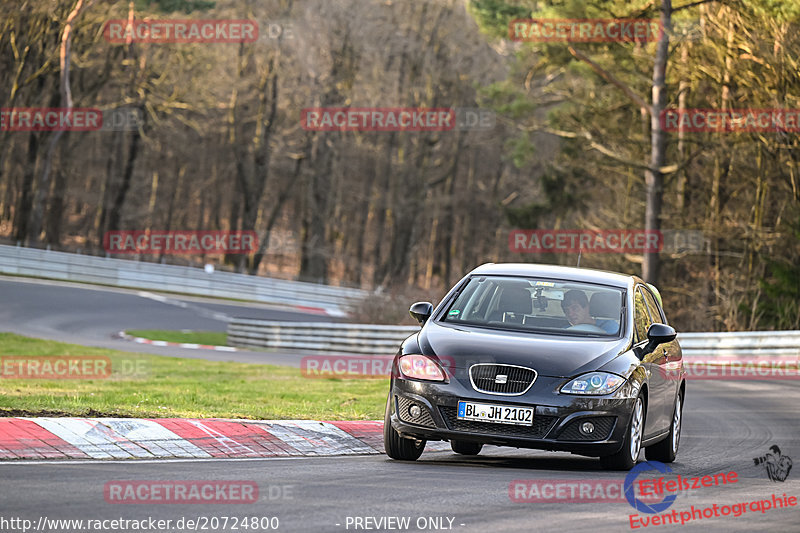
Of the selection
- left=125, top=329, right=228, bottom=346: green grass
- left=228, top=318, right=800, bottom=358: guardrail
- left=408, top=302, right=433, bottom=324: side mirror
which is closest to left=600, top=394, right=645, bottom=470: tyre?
left=408, top=302, right=433, bottom=324: side mirror

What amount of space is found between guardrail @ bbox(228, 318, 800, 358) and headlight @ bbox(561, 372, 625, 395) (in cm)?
2026

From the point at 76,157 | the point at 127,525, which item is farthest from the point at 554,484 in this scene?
the point at 76,157

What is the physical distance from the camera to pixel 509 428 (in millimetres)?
8992

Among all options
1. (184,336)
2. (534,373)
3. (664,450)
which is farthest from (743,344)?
(534,373)

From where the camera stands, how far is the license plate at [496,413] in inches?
352

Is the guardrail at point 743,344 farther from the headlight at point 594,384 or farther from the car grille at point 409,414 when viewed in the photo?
the car grille at point 409,414

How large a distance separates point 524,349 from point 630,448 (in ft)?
3.86

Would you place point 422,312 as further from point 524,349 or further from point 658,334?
point 658,334

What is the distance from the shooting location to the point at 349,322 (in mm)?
35750

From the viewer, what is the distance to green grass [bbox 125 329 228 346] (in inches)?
1324

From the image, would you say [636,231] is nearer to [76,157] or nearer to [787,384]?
[787,384]

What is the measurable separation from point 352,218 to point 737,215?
48.6 m

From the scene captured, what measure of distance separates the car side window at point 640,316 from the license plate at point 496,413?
1.71 metres

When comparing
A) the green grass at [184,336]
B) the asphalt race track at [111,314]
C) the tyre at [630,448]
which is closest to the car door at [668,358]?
the tyre at [630,448]
